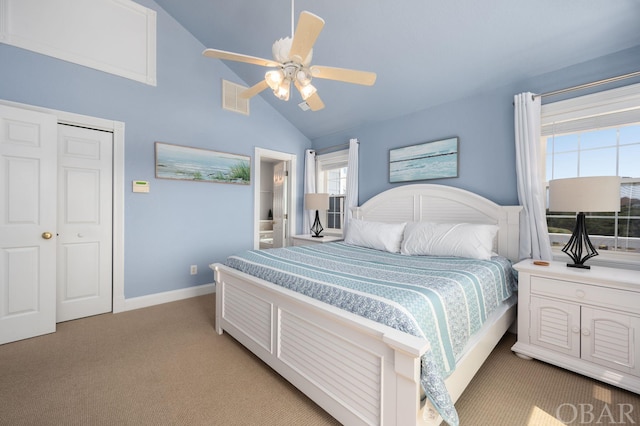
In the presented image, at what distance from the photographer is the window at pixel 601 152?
224cm

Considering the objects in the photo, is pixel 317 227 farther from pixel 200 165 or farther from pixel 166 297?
pixel 166 297

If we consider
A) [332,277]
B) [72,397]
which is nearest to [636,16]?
[332,277]

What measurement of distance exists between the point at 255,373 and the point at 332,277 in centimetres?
95

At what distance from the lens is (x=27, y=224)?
98.7 inches

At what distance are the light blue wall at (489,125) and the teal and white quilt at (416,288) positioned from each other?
96 cm

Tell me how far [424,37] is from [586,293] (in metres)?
2.50

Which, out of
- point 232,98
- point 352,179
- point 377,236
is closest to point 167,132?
point 232,98

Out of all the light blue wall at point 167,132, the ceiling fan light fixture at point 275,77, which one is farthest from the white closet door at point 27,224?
the ceiling fan light fixture at point 275,77

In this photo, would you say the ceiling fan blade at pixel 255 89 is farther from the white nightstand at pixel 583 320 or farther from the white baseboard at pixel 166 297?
the white baseboard at pixel 166 297

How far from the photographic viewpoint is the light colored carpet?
1.57 m

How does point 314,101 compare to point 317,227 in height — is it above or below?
above

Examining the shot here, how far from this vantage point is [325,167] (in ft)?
16.1

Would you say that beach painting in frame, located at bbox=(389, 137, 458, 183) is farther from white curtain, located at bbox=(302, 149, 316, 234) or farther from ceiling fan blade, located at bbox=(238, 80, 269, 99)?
ceiling fan blade, located at bbox=(238, 80, 269, 99)

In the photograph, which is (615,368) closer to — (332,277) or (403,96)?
(332,277)
